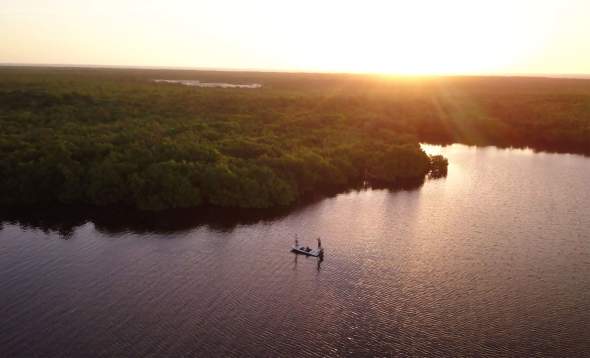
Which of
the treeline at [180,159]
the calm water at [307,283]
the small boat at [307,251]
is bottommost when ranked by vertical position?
the calm water at [307,283]

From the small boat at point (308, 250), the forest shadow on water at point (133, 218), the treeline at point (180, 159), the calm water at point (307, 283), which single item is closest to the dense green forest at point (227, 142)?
the treeline at point (180, 159)

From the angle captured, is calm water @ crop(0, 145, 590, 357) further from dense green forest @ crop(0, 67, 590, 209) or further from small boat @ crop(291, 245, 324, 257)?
dense green forest @ crop(0, 67, 590, 209)

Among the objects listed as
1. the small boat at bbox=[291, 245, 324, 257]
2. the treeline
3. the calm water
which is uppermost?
the treeline

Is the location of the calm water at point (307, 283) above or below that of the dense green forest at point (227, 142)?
below

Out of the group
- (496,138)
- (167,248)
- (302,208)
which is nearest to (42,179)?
(167,248)

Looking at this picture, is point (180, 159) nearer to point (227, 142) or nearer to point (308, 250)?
point (227, 142)

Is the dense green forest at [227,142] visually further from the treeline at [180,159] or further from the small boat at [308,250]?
the small boat at [308,250]

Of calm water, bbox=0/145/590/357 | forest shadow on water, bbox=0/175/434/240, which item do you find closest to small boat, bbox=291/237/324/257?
calm water, bbox=0/145/590/357
